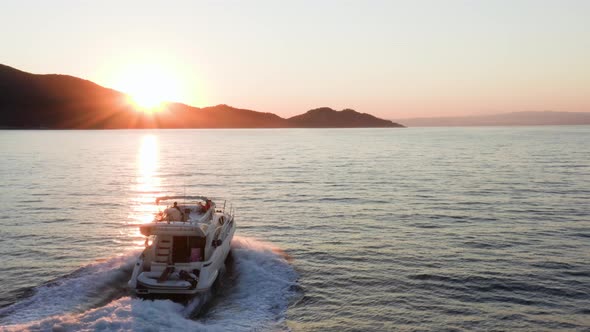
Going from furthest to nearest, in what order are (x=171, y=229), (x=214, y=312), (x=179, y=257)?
(x=179, y=257) < (x=171, y=229) < (x=214, y=312)

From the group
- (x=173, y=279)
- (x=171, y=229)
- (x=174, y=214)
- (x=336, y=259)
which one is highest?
(x=174, y=214)

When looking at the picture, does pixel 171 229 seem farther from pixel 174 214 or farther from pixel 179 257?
pixel 174 214

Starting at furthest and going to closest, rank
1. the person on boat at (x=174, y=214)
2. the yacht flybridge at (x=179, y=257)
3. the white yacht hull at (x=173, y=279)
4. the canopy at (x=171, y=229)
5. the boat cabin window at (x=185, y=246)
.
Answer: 1. the person on boat at (x=174, y=214)
2. the boat cabin window at (x=185, y=246)
3. the canopy at (x=171, y=229)
4. the yacht flybridge at (x=179, y=257)
5. the white yacht hull at (x=173, y=279)

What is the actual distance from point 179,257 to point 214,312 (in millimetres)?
4590

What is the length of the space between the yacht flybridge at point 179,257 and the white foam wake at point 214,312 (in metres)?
0.94

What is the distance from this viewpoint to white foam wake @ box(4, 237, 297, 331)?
1756 cm

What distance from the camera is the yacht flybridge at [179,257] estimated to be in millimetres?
21500

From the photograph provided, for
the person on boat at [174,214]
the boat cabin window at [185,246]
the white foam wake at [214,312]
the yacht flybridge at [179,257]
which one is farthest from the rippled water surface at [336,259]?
the person on boat at [174,214]

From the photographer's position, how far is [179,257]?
Result: 80.7ft

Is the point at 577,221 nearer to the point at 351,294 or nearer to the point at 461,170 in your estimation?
the point at 351,294

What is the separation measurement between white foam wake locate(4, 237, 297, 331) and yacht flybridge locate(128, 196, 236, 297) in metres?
0.94

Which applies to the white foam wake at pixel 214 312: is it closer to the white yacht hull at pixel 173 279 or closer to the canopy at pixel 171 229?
the white yacht hull at pixel 173 279

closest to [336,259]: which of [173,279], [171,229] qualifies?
[171,229]

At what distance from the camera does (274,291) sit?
23.6 meters
